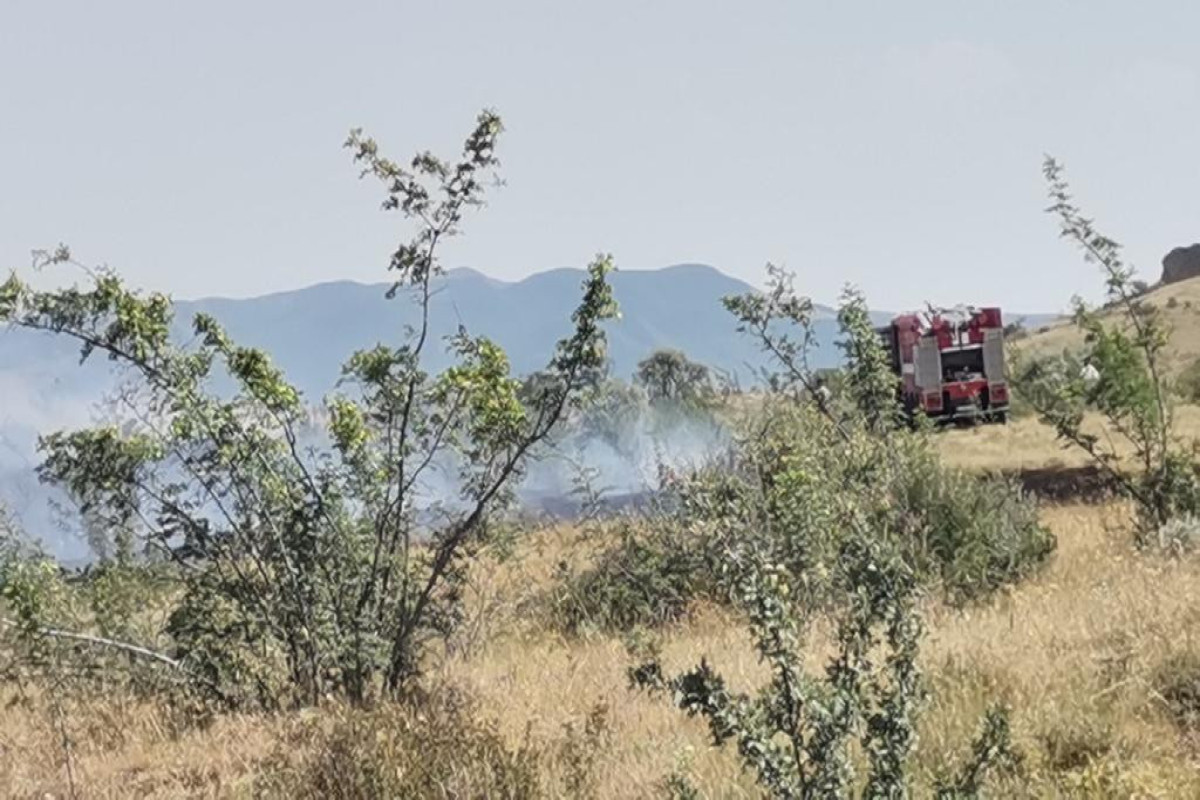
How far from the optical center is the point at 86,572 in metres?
8.56

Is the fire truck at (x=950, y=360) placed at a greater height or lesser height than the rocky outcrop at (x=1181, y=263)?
lesser

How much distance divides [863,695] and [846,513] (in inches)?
20.0

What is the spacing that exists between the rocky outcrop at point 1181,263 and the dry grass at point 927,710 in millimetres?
131499

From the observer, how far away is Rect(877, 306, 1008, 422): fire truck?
105 ft

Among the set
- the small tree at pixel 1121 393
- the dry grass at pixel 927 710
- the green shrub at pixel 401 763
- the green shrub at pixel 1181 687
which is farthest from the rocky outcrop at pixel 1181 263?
the green shrub at pixel 401 763

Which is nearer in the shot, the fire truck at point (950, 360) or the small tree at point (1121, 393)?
the small tree at point (1121, 393)

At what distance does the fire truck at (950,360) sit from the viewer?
32.1 meters

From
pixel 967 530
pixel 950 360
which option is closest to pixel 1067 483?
pixel 950 360

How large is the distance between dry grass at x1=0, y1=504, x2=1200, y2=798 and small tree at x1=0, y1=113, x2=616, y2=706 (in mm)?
683

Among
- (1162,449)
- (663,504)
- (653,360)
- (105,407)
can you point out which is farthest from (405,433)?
(653,360)

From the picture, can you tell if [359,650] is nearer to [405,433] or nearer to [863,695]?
[405,433]

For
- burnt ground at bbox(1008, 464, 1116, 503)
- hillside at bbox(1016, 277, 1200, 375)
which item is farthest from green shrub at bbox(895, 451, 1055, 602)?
hillside at bbox(1016, 277, 1200, 375)

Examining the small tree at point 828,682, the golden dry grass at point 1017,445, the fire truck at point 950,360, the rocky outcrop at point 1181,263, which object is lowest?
the golden dry grass at point 1017,445

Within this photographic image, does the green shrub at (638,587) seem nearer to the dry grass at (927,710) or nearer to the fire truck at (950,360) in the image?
the dry grass at (927,710)
